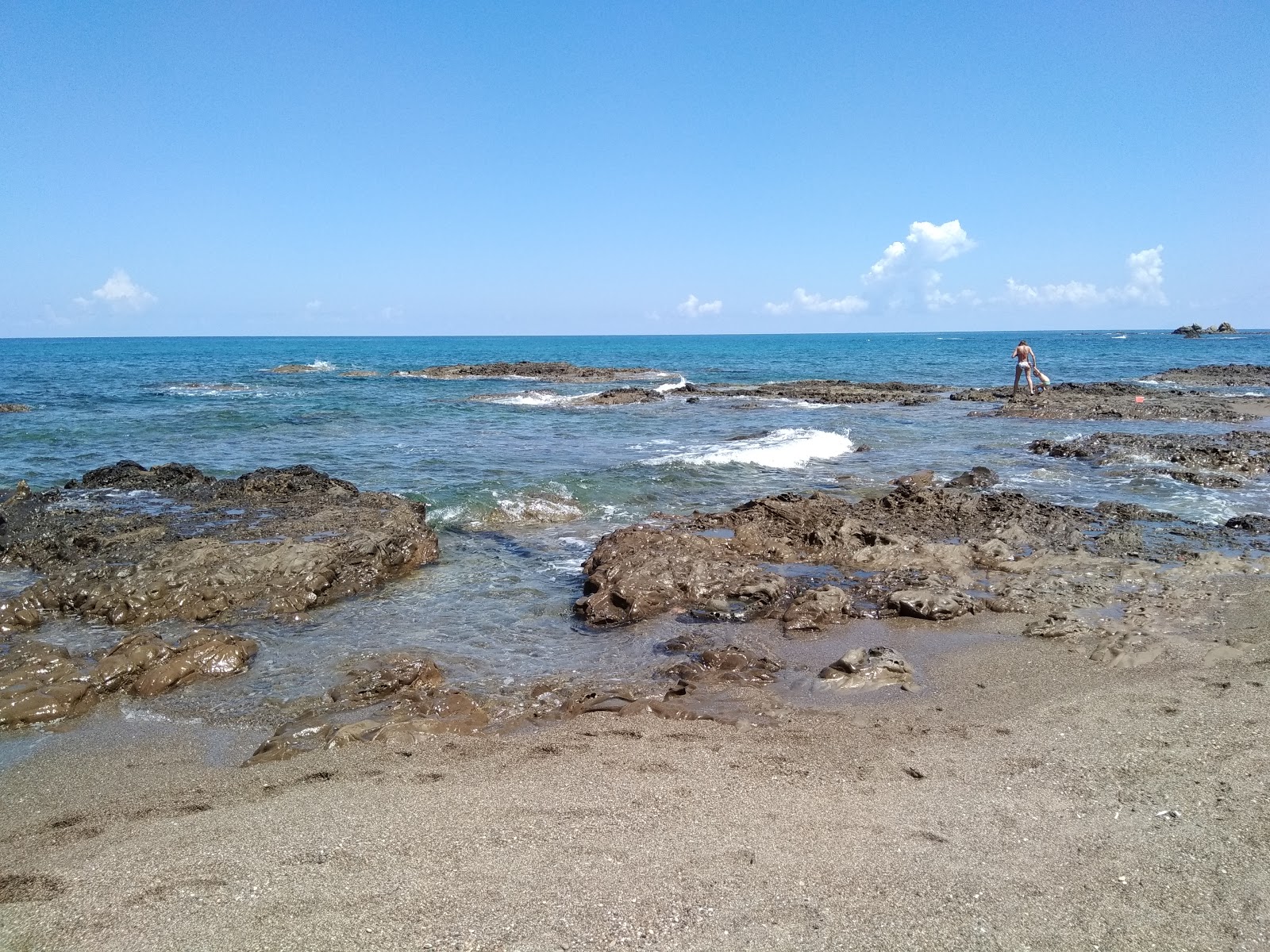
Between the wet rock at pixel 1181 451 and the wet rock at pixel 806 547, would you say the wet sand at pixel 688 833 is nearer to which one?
the wet rock at pixel 806 547

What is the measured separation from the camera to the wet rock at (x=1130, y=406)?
24.1 meters

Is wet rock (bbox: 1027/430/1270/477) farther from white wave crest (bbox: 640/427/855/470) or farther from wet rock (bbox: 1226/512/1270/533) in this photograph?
white wave crest (bbox: 640/427/855/470)

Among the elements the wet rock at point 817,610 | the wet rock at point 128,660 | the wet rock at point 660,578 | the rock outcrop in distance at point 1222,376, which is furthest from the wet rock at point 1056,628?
the rock outcrop in distance at point 1222,376

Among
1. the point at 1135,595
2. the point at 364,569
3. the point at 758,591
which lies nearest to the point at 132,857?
the point at 364,569

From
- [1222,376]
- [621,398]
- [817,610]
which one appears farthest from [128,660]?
[1222,376]

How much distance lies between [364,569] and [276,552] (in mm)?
1016

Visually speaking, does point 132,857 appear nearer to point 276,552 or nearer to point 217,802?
point 217,802

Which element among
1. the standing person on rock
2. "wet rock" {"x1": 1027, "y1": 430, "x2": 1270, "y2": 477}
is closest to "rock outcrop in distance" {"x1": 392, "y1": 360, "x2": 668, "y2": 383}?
the standing person on rock

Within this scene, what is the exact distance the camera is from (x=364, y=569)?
377 inches

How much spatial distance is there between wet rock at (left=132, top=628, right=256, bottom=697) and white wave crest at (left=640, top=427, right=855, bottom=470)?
10.5 metres

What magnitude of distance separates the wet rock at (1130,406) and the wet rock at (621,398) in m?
12.9

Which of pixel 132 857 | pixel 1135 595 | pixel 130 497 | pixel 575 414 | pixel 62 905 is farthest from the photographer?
pixel 575 414

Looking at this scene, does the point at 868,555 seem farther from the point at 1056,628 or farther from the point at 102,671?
the point at 102,671

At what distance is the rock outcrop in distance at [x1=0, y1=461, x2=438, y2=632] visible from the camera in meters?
8.52
